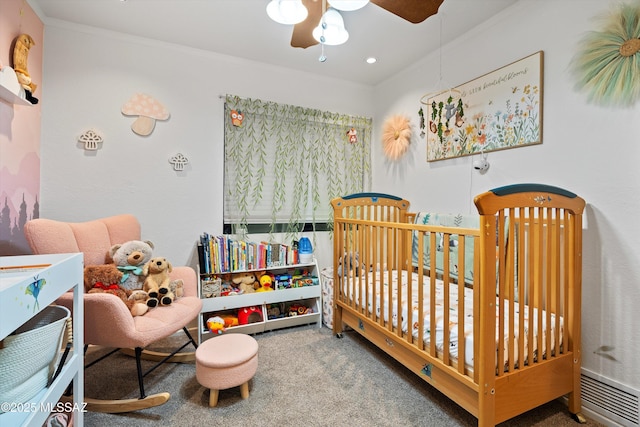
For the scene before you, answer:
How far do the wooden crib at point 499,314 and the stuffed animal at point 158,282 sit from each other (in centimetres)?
137

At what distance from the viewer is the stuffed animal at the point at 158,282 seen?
186 centimetres

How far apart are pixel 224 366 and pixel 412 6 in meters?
2.00

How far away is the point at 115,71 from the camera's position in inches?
90.8

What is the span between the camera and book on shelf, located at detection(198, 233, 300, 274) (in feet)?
7.78

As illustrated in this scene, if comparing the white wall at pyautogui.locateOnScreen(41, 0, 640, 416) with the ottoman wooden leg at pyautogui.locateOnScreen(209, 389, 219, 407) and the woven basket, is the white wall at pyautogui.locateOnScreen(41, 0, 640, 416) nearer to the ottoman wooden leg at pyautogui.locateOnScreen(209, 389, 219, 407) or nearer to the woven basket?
the ottoman wooden leg at pyautogui.locateOnScreen(209, 389, 219, 407)

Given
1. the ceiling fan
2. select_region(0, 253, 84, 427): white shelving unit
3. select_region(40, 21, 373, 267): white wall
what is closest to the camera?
select_region(0, 253, 84, 427): white shelving unit

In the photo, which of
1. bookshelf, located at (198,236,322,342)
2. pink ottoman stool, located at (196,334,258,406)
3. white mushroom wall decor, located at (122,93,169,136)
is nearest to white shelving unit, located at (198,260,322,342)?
bookshelf, located at (198,236,322,342)

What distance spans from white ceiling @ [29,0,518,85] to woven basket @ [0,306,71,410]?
80.4 inches

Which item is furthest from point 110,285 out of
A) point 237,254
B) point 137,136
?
point 137,136

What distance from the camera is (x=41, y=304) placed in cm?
90

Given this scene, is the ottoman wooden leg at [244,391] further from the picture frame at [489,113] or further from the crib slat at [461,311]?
the picture frame at [489,113]

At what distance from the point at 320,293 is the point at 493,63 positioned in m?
2.29

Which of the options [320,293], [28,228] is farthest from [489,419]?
[28,228]

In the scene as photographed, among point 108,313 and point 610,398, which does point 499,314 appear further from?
point 108,313
